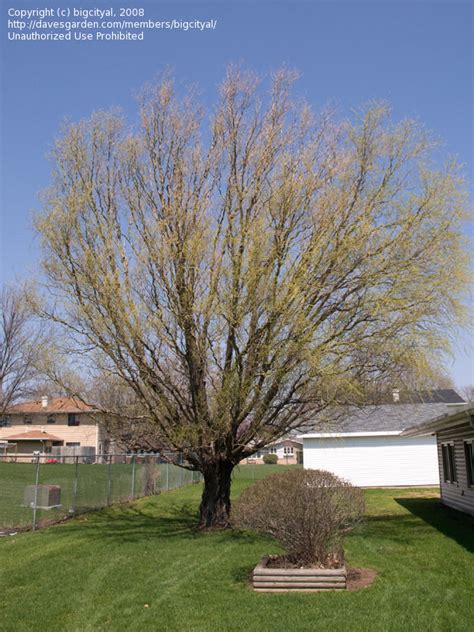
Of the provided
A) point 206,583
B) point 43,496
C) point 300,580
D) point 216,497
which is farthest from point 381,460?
point 300,580

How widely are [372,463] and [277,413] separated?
16935 mm

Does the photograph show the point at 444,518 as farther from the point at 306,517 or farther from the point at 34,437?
the point at 34,437

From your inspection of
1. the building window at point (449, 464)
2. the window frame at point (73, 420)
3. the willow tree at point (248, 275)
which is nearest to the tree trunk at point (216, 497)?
the willow tree at point (248, 275)

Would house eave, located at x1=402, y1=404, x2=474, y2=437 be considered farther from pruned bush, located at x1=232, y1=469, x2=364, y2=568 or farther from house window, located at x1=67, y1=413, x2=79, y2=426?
house window, located at x1=67, y1=413, x2=79, y2=426

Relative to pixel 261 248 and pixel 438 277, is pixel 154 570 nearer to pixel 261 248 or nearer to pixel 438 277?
pixel 261 248

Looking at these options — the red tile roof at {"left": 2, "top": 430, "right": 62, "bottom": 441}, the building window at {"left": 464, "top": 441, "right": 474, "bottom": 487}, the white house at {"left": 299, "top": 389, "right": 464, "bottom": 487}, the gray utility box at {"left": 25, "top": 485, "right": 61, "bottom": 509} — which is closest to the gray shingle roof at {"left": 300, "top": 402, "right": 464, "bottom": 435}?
the white house at {"left": 299, "top": 389, "right": 464, "bottom": 487}

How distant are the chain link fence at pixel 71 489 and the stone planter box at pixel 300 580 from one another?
8581 mm

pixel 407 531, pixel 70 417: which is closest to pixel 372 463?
pixel 407 531

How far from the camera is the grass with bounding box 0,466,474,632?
6.82 meters

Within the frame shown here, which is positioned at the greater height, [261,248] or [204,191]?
[204,191]

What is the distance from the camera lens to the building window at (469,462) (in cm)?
1620

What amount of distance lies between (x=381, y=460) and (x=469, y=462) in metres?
12.3

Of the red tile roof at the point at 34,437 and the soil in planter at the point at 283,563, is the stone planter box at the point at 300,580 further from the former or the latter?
the red tile roof at the point at 34,437

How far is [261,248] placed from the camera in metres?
12.5
